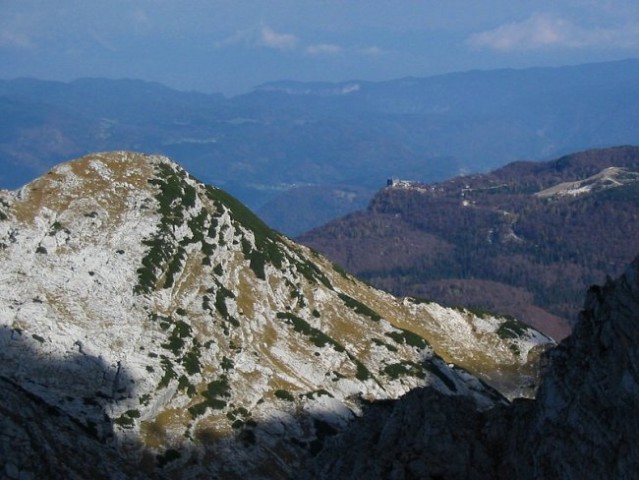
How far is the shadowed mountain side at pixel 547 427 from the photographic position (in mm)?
30891

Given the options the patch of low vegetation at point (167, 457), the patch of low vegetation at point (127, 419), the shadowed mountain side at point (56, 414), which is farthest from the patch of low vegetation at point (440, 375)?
the patch of low vegetation at point (127, 419)

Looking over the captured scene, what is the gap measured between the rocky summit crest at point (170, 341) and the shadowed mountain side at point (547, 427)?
16.8 metres

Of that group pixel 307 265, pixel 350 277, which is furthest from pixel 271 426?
pixel 350 277

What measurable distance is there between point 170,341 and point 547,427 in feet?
156

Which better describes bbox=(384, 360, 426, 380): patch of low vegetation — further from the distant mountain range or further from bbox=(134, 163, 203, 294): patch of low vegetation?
bbox=(134, 163, 203, 294): patch of low vegetation

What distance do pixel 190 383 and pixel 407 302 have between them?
5818 cm

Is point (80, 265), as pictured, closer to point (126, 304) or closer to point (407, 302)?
point (126, 304)

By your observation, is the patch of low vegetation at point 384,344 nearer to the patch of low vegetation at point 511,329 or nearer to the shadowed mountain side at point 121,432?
the shadowed mountain side at point 121,432

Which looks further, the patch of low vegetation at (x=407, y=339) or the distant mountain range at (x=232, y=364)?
the patch of low vegetation at (x=407, y=339)

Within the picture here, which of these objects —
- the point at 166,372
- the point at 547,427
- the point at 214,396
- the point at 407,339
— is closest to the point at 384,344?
the point at 407,339

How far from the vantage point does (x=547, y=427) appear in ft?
113

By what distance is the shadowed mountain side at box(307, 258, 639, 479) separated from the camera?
30.9 metres

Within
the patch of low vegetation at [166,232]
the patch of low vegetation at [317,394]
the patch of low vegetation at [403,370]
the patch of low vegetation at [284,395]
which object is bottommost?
the patch of low vegetation at [403,370]

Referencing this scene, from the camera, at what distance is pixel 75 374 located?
2608 inches
